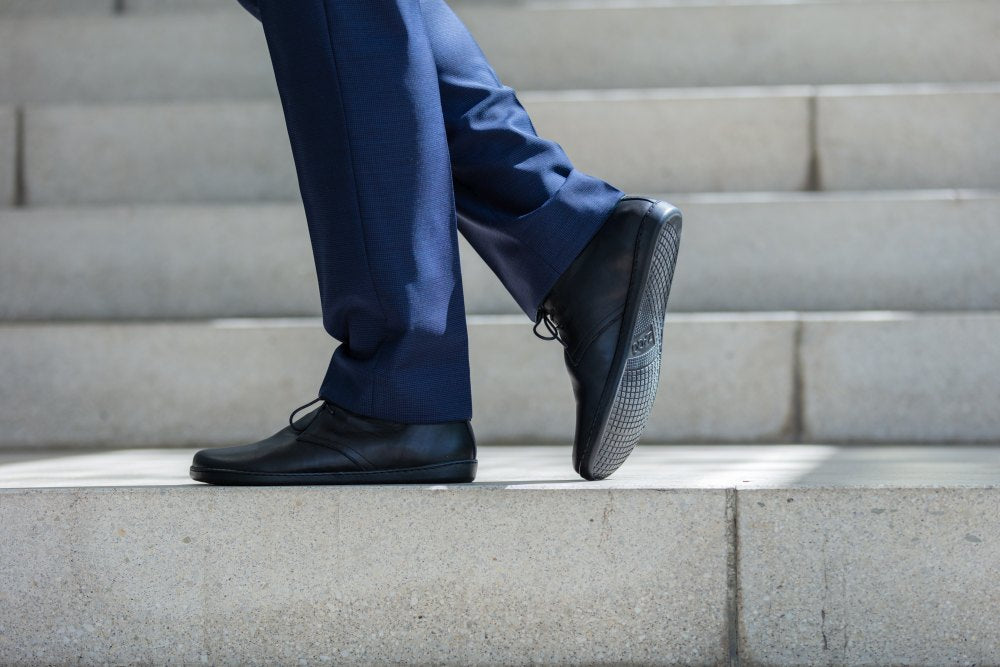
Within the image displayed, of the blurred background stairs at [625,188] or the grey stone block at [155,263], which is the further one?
the grey stone block at [155,263]

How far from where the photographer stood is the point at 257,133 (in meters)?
1.96

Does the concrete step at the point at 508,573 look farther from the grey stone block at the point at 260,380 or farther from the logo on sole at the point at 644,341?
the grey stone block at the point at 260,380

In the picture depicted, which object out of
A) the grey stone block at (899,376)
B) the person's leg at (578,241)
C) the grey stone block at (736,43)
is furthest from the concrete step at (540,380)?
the grey stone block at (736,43)

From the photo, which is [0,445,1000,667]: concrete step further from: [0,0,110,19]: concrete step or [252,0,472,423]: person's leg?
[0,0,110,19]: concrete step

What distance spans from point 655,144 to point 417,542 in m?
1.15

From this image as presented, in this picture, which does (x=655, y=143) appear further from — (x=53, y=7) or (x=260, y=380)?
(x=53, y=7)

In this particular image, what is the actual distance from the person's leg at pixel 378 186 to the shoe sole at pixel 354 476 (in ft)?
0.15

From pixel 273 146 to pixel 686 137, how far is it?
732mm

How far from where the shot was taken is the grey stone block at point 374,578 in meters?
0.94

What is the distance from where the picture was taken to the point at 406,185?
97cm

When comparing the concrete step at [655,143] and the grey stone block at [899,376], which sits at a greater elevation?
the concrete step at [655,143]

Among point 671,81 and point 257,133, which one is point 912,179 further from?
point 257,133

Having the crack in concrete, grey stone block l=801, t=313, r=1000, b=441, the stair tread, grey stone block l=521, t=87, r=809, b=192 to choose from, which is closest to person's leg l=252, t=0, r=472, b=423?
the stair tread

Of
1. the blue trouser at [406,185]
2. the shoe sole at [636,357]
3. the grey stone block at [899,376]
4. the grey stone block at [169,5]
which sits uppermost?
the grey stone block at [169,5]
